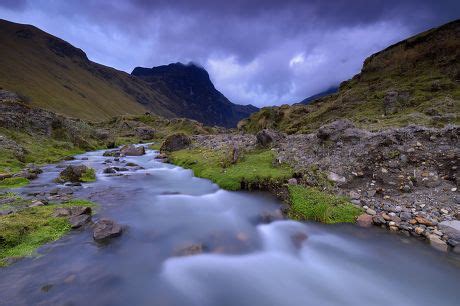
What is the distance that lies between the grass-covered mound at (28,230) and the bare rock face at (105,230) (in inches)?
49.2

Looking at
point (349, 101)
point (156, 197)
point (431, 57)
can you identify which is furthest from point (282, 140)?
point (431, 57)

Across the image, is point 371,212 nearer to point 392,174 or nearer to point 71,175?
point 392,174

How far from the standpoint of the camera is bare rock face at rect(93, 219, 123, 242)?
1127 cm

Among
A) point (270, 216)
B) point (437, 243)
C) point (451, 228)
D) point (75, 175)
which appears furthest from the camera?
point (75, 175)

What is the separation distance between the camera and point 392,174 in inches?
620

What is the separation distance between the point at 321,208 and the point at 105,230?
10.4 metres

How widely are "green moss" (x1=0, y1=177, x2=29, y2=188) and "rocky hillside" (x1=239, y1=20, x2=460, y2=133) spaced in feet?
110

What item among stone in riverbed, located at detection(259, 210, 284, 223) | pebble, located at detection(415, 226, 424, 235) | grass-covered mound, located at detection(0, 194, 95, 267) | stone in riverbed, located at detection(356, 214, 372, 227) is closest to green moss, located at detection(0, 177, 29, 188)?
grass-covered mound, located at detection(0, 194, 95, 267)

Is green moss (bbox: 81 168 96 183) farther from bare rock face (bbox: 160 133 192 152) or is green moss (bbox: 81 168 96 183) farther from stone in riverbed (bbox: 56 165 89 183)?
bare rock face (bbox: 160 133 192 152)

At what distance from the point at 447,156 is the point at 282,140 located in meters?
12.7

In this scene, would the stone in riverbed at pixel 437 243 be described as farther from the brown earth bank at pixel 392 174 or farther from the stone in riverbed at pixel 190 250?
the stone in riverbed at pixel 190 250

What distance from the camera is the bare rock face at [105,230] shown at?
1127 cm

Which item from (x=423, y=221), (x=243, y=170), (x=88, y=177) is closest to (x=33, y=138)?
(x=88, y=177)

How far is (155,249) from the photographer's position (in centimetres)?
1141
